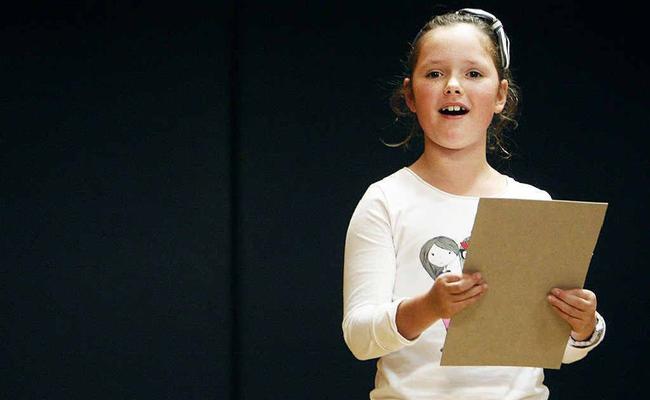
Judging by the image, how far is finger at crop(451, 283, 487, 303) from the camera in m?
1.18

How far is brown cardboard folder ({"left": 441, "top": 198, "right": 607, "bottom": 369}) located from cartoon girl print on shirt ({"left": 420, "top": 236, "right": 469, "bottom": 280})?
5.1 inches

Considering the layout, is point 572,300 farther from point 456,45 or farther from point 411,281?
point 456,45

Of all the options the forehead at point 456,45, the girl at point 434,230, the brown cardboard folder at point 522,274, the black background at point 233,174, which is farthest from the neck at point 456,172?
the black background at point 233,174

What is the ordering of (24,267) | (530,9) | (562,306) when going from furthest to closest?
(530,9) < (24,267) < (562,306)

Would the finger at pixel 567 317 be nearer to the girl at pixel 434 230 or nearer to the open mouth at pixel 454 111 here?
the girl at pixel 434 230

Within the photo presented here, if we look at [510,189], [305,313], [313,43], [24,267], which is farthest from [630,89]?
[24,267]

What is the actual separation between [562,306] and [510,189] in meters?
0.26

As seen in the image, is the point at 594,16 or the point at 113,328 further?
the point at 594,16

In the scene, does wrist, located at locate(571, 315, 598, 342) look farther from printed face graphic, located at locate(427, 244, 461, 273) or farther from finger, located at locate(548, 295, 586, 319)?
printed face graphic, located at locate(427, 244, 461, 273)

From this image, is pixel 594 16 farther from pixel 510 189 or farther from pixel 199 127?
pixel 510 189

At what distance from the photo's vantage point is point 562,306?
48.6 inches

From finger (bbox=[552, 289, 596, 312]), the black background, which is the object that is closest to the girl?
finger (bbox=[552, 289, 596, 312])

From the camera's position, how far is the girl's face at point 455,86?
1.40 m

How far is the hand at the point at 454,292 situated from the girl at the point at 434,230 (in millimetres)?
23
